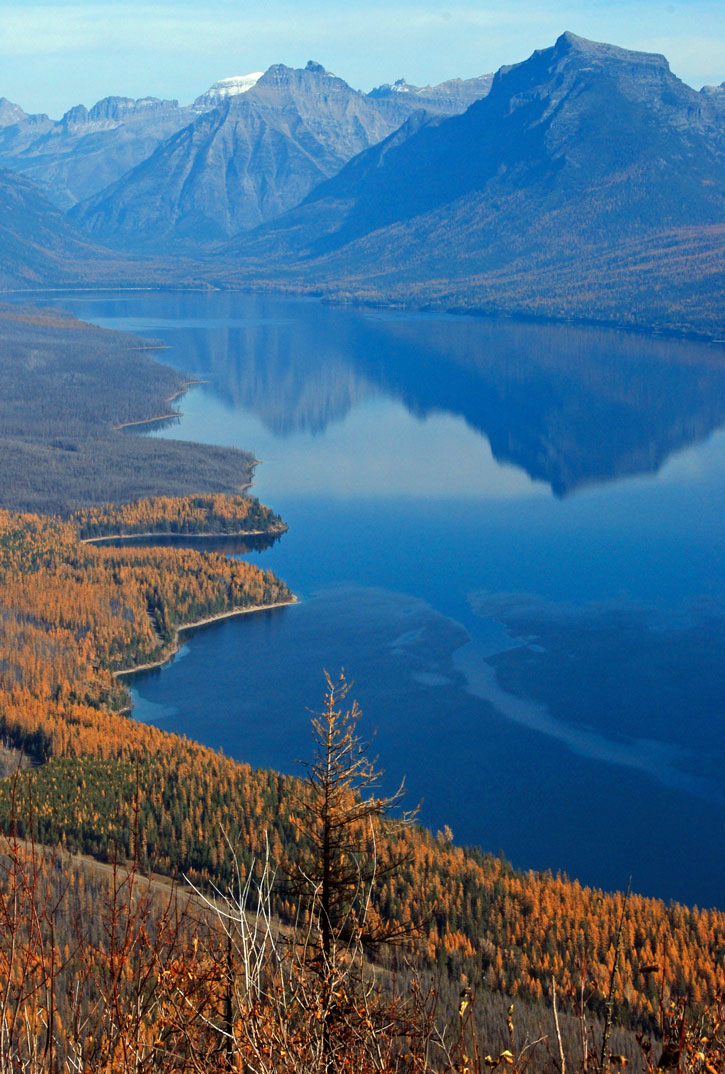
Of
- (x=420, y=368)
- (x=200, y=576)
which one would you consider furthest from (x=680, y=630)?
(x=420, y=368)

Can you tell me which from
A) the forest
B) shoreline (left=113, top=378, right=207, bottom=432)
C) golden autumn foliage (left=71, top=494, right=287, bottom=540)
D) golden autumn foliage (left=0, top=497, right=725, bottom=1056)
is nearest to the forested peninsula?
golden autumn foliage (left=0, top=497, right=725, bottom=1056)

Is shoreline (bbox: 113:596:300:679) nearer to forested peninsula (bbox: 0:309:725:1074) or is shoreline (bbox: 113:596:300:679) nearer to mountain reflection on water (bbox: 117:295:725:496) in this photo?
forested peninsula (bbox: 0:309:725:1074)

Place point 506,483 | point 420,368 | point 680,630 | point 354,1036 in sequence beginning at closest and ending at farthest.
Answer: point 354,1036 < point 680,630 < point 506,483 < point 420,368

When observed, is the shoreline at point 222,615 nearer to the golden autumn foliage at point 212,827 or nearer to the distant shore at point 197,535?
the golden autumn foliage at point 212,827

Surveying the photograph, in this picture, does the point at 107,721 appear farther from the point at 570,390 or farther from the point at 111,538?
the point at 570,390

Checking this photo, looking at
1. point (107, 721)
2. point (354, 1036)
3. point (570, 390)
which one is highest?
point (570, 390)

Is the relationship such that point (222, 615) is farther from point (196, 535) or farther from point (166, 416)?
point (166, 416)

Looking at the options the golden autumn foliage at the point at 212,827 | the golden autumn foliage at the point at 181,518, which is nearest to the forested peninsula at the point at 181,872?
the golden autumn foliage at the point at 212,827
